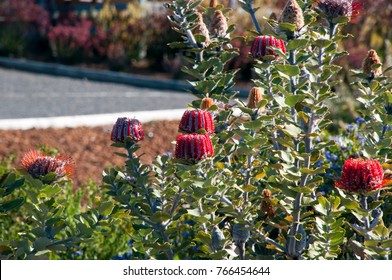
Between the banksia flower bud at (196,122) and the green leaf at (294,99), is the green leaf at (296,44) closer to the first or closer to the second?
the green leaf at (294,99)

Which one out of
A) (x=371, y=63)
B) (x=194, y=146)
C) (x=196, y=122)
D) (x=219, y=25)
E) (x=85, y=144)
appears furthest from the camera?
(x=85, y=144)

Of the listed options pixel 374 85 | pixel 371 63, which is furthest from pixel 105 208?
pixel 371 63

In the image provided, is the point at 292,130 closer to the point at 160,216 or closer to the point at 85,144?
the point at 160,216

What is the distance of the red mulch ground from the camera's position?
604cm

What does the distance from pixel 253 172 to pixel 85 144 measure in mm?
4059

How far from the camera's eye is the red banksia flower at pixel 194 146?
Result: 85.0 inches

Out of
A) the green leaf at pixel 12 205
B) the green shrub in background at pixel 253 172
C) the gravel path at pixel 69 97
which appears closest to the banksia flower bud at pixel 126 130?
the green shrub in background at pixel 253 172

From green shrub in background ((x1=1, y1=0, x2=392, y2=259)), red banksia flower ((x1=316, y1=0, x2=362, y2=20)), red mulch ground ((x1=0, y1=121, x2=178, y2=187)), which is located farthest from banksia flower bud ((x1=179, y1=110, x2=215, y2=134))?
red mulch ground ((x1=0, y1=121, x2=178, y2=187))

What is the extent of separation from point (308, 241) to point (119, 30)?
493 inches

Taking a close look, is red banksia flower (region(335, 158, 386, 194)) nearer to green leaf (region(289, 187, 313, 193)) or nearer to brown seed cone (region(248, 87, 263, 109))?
green leaf (region(289, 187, 313, 193))

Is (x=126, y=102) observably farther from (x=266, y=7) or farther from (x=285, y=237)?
(x=285, y=237)

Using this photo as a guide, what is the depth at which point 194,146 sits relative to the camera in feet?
7.09

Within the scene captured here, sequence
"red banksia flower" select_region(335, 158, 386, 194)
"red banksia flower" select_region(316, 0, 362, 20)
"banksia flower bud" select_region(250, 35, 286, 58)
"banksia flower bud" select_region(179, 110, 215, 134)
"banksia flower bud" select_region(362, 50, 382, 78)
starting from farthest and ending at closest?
"banksia flower bud" select_region(362, 50, 382, 78) → "banksia flower bud" select_region(250, 35, 286, 58) → "red banksia flower" select_region(316, 0, 362, 20) → "banksia flower bud" select_region(179, 110, 215, 134) → "red banksia flower" select_region(335, 158, 386, 194)

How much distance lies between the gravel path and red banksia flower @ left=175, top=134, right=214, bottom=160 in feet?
20.7
